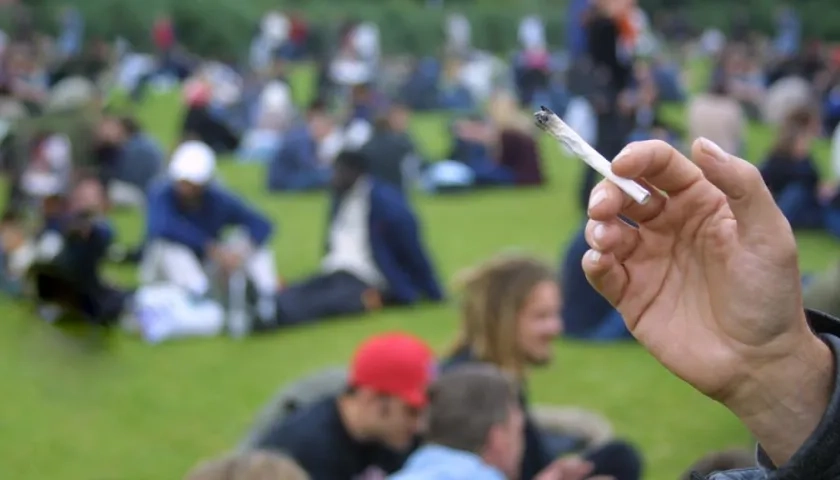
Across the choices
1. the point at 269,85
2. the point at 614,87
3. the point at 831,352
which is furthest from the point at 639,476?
the point at 269,85

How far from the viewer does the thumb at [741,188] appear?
62.2 inches

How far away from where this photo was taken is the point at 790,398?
1.62 metres

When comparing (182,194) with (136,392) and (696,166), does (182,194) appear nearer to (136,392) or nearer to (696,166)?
(136,392)

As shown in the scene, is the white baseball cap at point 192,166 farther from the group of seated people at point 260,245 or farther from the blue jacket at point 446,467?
the blue jacket at point 446,467

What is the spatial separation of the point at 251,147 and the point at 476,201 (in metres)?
4.73

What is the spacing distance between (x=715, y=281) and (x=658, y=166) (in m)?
0.18

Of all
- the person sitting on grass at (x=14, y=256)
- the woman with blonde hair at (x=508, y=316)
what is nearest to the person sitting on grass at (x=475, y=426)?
the woman with blonde hair at (x=508, y=316)

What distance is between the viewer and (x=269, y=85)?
59.3ft

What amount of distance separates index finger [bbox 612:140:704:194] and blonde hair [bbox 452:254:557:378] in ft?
11.3

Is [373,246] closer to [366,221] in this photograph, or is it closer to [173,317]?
[366,221]

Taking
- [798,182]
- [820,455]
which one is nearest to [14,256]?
[798,182]

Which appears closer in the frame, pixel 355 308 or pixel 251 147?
pixel 355 308

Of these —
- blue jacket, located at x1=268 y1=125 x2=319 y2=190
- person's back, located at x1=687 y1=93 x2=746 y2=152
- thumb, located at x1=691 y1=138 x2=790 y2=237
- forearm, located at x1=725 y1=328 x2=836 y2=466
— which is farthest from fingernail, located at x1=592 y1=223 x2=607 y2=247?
blue jacket, located at x1=268 y1=125 x2=319 y2=190

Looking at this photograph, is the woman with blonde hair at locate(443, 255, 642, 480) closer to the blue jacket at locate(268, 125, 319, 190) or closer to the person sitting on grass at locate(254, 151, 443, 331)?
the person sitting on grass at locate(254, 151, 443, 331)
